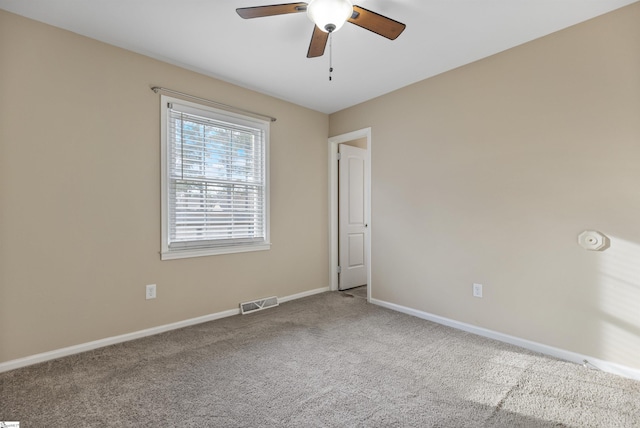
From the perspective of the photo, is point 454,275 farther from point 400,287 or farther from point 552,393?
point 552,393

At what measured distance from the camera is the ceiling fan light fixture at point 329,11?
5.44 ft

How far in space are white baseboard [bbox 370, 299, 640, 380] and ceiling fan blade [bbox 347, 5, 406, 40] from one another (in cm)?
262

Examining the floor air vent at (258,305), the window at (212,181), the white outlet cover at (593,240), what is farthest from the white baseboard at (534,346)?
the window at (212,181)

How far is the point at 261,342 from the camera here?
A: 8.60 ft

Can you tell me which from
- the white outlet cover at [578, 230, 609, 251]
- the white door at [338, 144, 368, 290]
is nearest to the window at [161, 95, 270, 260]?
the white door at [338, 144, 368, 290]

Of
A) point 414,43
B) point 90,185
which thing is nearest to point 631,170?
point 414,43

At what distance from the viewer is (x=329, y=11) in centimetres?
167

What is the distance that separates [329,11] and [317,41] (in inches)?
15.3

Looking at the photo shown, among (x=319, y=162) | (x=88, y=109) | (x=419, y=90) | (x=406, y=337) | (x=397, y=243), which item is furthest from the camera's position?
(x=319, y=162)

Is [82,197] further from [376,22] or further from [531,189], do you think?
[531,189]

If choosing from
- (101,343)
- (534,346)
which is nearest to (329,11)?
(534,346)

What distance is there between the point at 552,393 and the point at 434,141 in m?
2.30

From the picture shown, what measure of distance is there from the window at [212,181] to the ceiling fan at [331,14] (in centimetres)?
151

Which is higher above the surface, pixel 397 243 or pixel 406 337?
pixel 397 243
